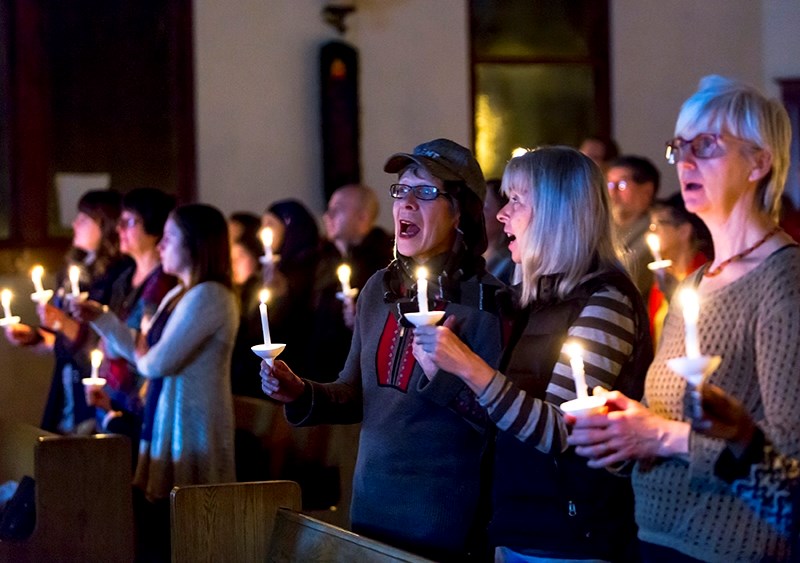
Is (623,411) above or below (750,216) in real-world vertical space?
below

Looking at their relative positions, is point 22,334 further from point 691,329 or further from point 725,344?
point 691,329

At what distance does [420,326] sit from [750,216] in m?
0.64

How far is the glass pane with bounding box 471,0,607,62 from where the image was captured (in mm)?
8523

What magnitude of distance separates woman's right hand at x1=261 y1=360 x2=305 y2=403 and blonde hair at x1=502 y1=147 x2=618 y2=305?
0.61 m

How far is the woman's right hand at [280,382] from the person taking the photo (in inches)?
117

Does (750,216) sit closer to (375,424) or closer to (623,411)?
(623,411)

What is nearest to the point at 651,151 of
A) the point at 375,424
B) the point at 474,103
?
the point at 474,103

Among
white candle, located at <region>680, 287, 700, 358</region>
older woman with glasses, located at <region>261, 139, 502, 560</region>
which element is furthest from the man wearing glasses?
white candle, located at <region>680, 287, 700, 358</region>

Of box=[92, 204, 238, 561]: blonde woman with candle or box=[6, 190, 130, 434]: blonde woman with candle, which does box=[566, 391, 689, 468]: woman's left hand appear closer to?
box=[92, 204, 238, 561]: blonde woman with candle

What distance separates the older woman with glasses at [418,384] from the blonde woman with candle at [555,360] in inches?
9.5

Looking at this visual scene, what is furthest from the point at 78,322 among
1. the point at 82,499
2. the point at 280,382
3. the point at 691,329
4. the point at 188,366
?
the point at 691,329

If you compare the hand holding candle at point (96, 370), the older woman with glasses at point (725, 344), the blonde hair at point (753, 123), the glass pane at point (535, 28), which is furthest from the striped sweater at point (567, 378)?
the glass pane at point (535, 28)

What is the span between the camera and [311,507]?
493cm

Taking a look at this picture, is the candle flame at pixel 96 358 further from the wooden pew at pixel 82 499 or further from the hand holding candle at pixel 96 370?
the wooden pew at pixel 82 499
